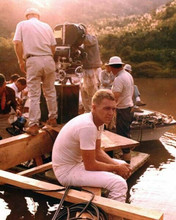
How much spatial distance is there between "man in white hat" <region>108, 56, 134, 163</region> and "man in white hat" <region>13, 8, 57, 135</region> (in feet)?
3.30

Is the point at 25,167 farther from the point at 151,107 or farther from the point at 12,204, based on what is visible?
the point at 151,107

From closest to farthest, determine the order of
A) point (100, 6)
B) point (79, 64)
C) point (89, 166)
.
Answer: point (89, 166) < point (79, 64) < point (100, 6)

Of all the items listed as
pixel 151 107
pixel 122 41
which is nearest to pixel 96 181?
pixel 151 107

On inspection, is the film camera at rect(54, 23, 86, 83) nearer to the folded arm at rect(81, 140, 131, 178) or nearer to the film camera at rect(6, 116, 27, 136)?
the film camera at rect(6, 116, 27, 136)

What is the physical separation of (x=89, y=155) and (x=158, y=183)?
2.75m

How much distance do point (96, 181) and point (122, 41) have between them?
94.7ft

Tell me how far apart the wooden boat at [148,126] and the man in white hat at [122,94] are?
1496 millimetres

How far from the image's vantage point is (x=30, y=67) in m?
4.79

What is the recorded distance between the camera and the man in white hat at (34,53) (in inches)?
184

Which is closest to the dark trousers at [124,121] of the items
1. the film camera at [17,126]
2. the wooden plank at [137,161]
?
the wooden plank at [137,161]

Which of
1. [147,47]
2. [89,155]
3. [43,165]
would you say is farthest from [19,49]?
[147,47]

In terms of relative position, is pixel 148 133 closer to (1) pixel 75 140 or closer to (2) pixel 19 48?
(2) pixel 19 48

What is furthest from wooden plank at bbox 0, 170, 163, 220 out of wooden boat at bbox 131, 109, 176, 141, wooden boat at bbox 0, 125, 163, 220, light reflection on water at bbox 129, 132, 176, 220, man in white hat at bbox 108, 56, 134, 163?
wooden boat at bbox 131, 109, 176, 141

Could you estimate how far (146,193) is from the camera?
198 inches
